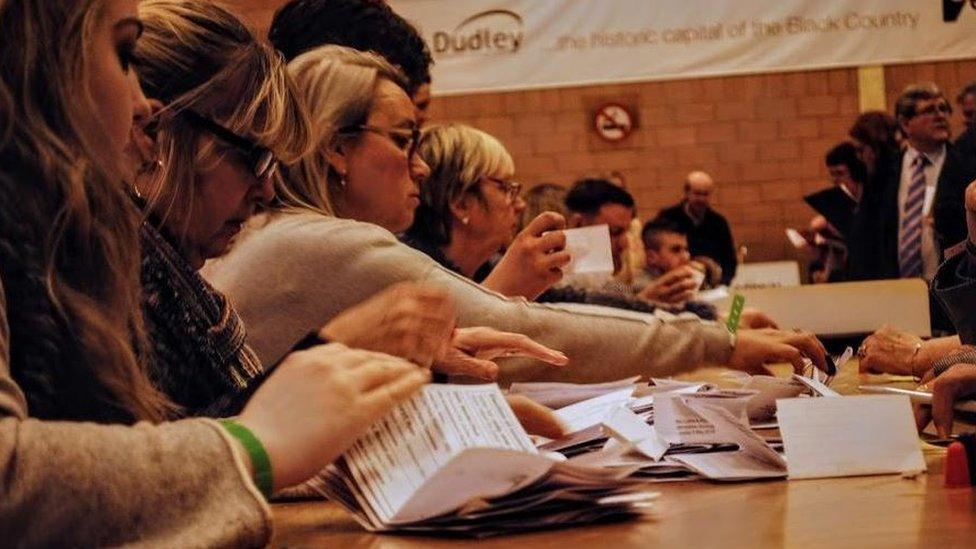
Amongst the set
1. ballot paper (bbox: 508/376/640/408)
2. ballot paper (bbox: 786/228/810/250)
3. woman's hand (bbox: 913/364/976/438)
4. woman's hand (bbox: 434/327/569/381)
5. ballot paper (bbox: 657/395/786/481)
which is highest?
woman's hand (bbox: 434/327/569/381)

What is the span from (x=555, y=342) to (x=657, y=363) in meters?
0.20

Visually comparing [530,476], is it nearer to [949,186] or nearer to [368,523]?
[368,523]

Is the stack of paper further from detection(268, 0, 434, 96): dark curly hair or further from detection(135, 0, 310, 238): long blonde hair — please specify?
detection(268, 0, 434, 96): dark curly hair

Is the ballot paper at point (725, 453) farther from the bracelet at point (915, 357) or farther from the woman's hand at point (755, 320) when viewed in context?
the woman's hand at point (755, 320)

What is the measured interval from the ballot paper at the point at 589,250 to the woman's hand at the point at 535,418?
3.78 feet

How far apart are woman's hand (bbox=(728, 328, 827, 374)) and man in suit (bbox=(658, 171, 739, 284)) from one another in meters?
6.56

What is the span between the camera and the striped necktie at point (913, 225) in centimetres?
705

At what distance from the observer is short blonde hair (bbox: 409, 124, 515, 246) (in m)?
3.75

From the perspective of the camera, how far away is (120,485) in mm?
960

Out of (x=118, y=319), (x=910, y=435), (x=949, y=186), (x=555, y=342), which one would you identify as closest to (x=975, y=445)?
(x=910, y=435)

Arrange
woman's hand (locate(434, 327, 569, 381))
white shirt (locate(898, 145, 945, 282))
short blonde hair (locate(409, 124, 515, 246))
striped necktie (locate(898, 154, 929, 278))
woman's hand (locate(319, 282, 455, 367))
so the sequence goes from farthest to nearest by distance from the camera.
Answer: striped necktie (locate(898, 154, 929, 278))
white shirt (locate(898, 145, 945, 282))
short blonde hair (locate(409, 124, 515, 246))
woman's hand (locate(434, 327, 569, 381))
woman's hand (locate(319, 282, 455, 367))

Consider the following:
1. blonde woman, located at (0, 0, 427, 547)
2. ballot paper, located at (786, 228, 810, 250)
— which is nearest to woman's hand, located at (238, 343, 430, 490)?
blonde woman, located at (0, 0, 427, 547)

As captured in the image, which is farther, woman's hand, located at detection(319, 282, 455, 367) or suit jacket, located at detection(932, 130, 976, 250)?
suit jacket, located at detection(932, 130, 976, 250)

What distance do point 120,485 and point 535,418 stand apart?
2.57 feet
